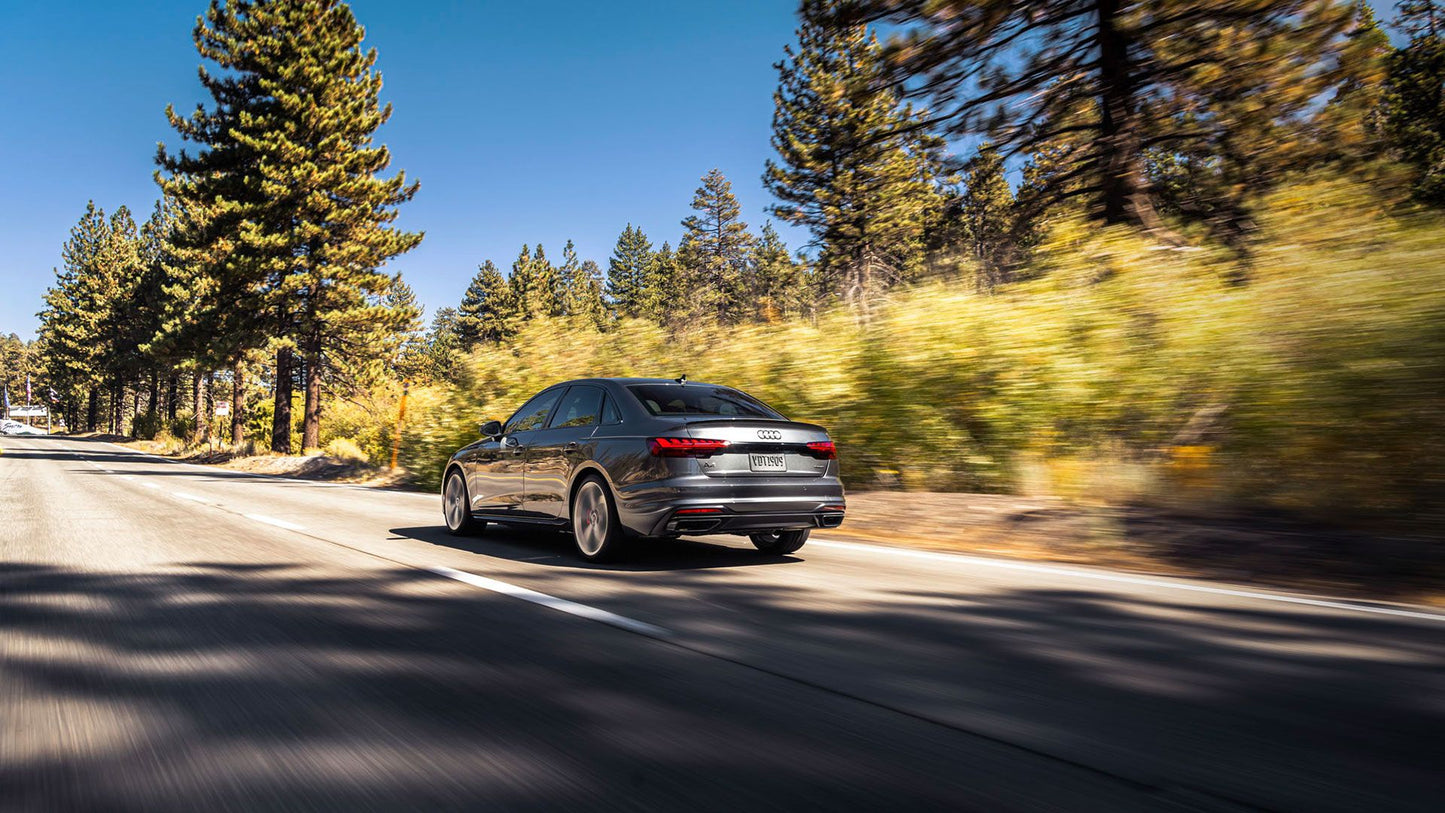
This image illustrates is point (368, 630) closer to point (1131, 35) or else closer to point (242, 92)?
point (1131, 35)

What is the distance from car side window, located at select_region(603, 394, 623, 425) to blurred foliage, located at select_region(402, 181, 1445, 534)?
13.9 ft

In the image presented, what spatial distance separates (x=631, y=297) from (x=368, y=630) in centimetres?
8149

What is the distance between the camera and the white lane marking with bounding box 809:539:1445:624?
16.8 feet

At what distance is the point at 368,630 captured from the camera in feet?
16.0

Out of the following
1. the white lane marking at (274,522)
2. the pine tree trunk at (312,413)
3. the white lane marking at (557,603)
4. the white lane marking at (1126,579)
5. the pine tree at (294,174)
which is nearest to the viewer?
the white lane marking at (557,603)

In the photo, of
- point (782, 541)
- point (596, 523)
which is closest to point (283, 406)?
point (596, 523)

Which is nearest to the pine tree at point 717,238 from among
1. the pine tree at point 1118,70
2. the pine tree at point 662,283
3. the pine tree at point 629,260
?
the pine tree at point 662,283

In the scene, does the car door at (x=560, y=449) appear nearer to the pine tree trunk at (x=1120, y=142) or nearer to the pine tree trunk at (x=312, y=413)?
the pine tree trunk at (x=1120, y=142)

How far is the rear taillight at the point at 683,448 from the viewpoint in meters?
6.70

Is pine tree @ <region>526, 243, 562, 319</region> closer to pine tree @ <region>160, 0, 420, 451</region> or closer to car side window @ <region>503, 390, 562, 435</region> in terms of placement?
pine tree @ <region>160, 0, 420, 451</region>

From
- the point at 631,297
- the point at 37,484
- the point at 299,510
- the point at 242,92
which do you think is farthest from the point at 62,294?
the point at 299,510

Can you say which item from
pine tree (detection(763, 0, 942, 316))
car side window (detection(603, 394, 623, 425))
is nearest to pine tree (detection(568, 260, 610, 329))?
pine tree (detection(763, 0, 942, 316))

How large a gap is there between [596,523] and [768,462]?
1.49m

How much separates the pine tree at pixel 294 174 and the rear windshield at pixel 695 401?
2564 centimetres
